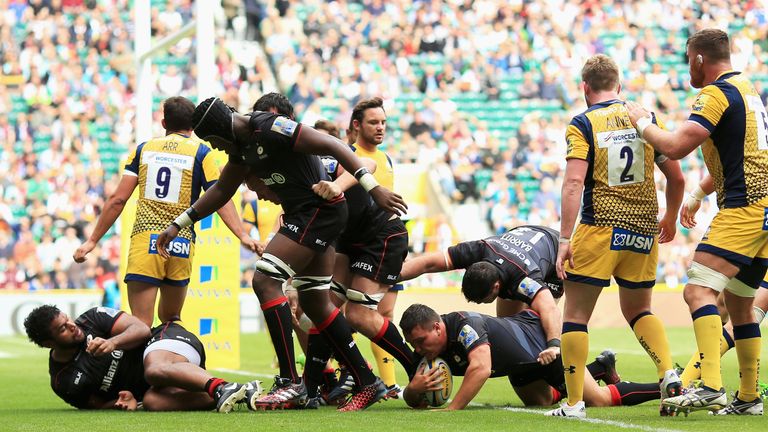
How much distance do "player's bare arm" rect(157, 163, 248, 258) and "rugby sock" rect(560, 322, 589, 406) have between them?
2378mm

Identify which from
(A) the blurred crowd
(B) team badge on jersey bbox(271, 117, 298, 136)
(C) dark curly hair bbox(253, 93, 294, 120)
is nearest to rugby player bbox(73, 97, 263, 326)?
(C) dark curly hair bbox(253, 93, 294, 120)

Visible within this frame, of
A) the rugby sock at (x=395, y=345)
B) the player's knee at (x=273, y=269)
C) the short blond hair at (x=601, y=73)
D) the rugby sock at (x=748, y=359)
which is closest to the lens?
the rugby sock at (x=748, y=359)

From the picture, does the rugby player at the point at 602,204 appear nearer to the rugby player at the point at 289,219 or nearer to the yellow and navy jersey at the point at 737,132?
the yellow and navy jersey at the point at 737,132

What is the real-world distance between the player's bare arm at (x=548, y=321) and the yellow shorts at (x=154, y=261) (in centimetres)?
278

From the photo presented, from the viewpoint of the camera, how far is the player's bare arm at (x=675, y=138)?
645 cm

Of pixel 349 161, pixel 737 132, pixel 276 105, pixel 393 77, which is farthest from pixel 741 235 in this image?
pixel 393 77

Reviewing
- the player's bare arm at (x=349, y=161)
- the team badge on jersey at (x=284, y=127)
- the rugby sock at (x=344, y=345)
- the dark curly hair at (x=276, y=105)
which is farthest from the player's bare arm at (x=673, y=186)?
the dark curly hair at (x=276, y=105)

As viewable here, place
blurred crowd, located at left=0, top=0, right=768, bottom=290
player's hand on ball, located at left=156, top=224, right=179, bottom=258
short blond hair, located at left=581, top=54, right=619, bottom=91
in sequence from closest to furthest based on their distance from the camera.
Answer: short blond hair, located at left=581, top=54, right=619, bottom=91, player's hand on ball, located at left=156, top=224, right=179, bottom=258, blurred crowd, located at left=0, top=0, right=768, bottom=290

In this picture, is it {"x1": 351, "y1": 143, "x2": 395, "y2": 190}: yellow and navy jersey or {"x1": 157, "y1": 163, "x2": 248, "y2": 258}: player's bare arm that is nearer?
{"x1": 157, "y1": 163, "x2": 248, "y2": 258}: player's bare arm

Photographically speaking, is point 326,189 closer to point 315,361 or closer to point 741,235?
point 315,361

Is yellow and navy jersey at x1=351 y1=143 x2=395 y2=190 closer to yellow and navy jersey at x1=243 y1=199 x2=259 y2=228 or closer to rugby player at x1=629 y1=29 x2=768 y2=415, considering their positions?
rugby player at x1=629 y1=29 x2=768 y2=415

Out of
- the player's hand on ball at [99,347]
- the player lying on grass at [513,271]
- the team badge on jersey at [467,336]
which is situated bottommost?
the player's hand on ball at [99,347]

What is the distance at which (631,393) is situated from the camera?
785 cm

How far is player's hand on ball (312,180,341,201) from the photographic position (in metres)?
7.14
